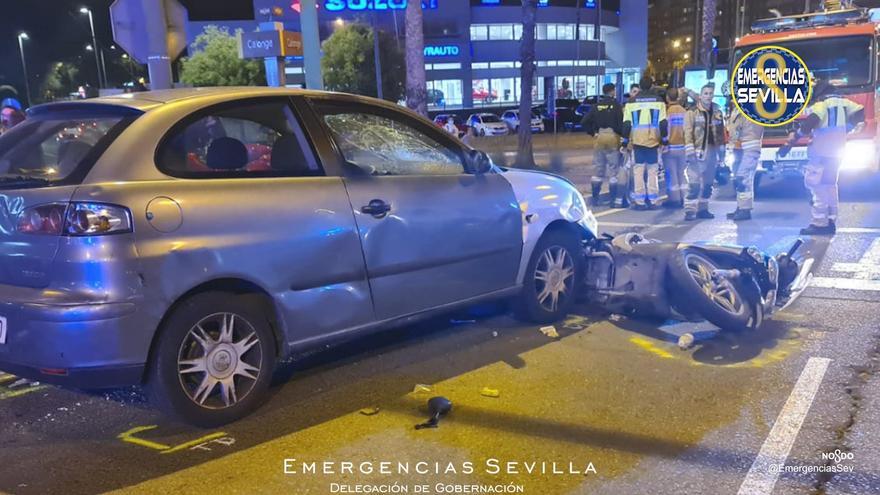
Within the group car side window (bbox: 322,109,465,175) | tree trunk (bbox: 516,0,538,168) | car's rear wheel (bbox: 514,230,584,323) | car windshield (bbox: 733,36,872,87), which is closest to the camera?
car side window (bbox: 322,109,465,175)

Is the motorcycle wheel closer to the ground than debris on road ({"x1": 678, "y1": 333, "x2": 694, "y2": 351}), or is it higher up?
higher up

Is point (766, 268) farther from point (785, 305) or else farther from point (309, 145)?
point (309, 145)

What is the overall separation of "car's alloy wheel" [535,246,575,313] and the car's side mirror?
815 millimetres

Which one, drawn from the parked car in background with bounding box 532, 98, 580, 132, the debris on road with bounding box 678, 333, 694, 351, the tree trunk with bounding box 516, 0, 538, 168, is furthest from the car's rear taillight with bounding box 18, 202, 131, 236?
the parked car in background with bounding box 532, 98, 580, 132

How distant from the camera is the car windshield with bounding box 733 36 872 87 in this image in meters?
11.9

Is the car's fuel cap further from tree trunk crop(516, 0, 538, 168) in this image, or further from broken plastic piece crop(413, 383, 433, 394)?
tree trunk crop(516, 0, 538, 168)

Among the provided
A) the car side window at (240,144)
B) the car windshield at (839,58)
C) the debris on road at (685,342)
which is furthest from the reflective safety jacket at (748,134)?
the car side window at (240,144)

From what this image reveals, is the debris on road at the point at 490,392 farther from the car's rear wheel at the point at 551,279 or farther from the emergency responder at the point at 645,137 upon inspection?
the emergency responder at the point at 645,137

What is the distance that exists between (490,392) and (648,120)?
299 inches

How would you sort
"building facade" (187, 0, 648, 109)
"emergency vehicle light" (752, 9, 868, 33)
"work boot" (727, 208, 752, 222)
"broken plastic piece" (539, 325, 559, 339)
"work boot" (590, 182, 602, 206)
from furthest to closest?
"building facade" (187, 0, 648, 109)
"emergency vehicle light" (752, 9, 868, 33)
"work boot" (590, 182, 602, 206)
"work boot" (727, 208, 752, 222)
"broken plastic piece" (539, 325, 559, 339)

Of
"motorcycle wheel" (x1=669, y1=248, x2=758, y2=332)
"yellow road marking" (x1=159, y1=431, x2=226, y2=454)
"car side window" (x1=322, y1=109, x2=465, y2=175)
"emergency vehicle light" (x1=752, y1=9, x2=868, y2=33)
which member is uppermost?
"emergency vehicle light" (x1=752, y1=9, x2=868, y2=33)

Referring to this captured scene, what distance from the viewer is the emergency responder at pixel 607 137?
11.7 m

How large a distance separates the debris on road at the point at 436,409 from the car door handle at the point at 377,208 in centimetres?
110

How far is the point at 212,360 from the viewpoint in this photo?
144 inches
